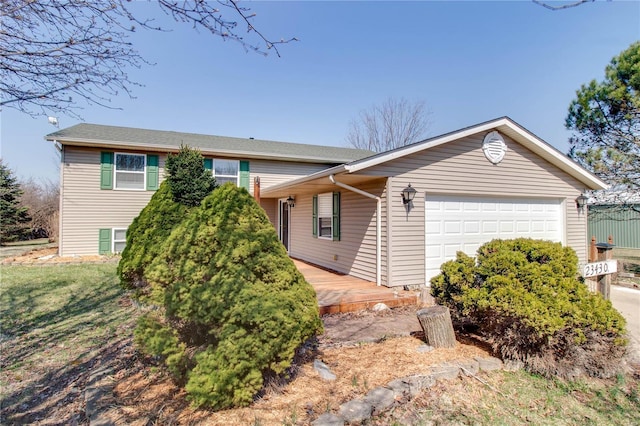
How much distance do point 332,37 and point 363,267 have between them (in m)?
5.34

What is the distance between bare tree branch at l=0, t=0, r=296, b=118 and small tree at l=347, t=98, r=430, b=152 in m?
22.7

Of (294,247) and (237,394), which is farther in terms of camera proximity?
(294,247)

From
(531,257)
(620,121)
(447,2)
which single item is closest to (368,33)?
(447,2)

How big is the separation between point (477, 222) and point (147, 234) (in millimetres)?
7082

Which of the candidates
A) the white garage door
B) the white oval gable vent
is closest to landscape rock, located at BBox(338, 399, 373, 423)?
the white garage door

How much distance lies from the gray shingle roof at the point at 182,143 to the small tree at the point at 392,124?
10.1m

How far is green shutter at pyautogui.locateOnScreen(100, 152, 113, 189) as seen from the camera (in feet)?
36.2

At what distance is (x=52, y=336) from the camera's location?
4.30 metres

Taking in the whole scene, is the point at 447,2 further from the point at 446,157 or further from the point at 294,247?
the point at 294,247

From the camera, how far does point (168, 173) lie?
10.1 metres

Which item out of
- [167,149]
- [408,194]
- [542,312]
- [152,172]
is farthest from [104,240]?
[542,312]

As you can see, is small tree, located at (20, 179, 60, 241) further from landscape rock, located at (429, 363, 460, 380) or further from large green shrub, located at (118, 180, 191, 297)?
landscape rock, located at (429, 363, 460, 380)

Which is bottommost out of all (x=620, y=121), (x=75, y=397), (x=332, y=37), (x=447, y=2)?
(x=75, y=397)

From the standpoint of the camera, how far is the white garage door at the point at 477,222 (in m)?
7.39
